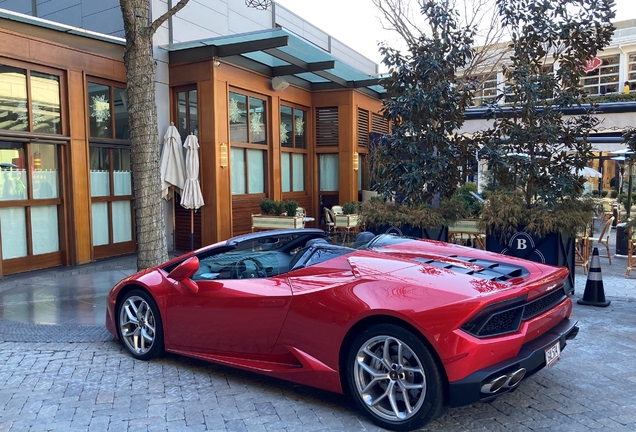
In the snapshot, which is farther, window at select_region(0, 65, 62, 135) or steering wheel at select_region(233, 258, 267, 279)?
window at select_region(0, 65, 62, 135)

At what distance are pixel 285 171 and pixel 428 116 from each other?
6377 mm

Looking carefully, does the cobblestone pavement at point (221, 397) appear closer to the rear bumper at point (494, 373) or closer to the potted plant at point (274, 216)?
the rear bumper at point (494, 373)

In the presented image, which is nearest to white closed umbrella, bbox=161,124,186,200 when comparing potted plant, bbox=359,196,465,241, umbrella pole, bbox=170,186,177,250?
umbrella pole, bbox=170,186,177,250

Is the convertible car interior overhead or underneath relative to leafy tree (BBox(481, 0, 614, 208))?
underneath

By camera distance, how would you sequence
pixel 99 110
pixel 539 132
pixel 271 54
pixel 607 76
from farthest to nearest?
pixel 607 76
pixel 271 54
pixel 99 110
pixel 539 132

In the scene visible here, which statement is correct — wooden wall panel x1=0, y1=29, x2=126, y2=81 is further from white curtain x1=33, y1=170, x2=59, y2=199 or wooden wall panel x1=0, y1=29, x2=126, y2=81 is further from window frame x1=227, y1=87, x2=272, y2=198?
window frame x1=227, y1=87, x2=272, y2=198

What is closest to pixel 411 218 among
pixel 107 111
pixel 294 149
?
pixel 107 111

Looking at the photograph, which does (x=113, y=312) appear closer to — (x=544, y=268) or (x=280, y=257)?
(x=280, y=257)

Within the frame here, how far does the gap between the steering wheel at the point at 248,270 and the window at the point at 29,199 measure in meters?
6.04

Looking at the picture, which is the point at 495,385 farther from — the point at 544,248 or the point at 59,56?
the point at 59,56

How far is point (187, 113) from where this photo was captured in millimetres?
11094

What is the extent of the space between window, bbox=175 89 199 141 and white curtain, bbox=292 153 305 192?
3557mm

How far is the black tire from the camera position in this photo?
4.61m

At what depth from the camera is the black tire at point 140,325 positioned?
15.1 feet
